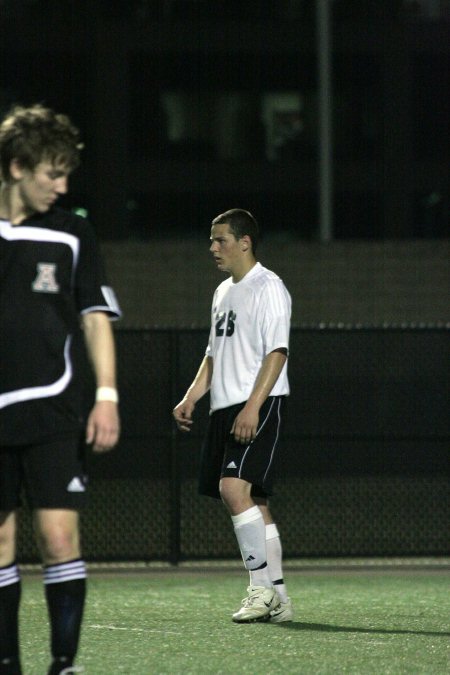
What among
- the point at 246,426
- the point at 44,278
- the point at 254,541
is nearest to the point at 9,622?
the point at 44,278

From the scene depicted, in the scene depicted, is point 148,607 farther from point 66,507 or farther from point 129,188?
point 129,188

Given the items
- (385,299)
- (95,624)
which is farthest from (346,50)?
(95,624)

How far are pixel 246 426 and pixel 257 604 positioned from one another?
0.89 m

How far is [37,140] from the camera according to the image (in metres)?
5.05

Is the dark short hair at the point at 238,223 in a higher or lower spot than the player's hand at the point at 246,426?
higher

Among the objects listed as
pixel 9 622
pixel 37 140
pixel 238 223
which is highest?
pixel 37 140

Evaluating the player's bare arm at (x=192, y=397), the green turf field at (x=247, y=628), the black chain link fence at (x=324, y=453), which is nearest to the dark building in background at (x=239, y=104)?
the black chain link fence at (x=324, y=453)

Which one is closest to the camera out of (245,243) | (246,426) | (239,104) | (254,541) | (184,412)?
(246,426)

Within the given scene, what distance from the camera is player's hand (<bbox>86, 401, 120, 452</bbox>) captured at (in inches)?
198

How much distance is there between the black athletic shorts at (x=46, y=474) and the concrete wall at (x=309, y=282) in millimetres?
12120

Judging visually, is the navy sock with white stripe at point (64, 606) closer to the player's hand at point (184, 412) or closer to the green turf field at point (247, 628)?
the green turf field at point (247, 628)

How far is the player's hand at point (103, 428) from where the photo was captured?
16.5ft

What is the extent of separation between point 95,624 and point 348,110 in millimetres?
47568

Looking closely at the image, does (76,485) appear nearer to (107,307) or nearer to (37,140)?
(107,307)
